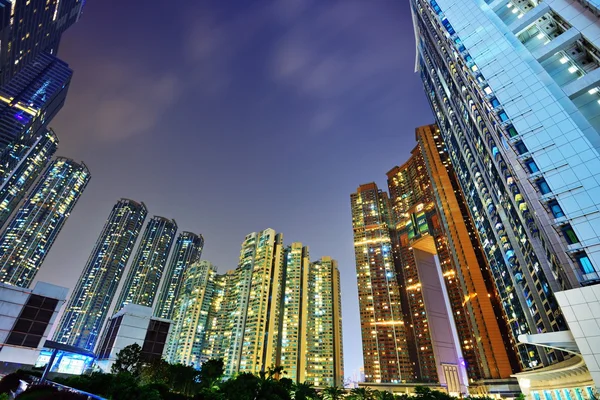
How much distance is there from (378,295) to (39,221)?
18308cm

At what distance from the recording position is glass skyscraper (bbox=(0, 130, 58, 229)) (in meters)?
118

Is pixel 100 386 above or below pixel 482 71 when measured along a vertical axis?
below

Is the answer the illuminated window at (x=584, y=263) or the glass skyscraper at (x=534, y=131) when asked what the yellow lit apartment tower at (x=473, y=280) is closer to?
the glass skyscraper at (x=534, y=131)

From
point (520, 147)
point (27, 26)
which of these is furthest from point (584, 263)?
point (27, 26)

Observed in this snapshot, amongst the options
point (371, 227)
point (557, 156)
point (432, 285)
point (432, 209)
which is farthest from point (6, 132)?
point (432, 285)

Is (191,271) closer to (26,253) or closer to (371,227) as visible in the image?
(26,253)

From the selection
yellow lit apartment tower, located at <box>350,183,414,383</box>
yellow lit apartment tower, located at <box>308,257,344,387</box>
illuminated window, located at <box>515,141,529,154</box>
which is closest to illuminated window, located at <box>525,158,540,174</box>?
illuminated window, located at <box>515,141,529,154</box>

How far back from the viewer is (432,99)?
87.5 meters

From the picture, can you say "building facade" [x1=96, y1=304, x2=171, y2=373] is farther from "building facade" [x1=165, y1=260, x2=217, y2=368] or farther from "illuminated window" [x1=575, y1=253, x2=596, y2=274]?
"building facade" [x1=165, y1=260, x2=217, y2=368]

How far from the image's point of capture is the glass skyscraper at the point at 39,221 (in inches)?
5733

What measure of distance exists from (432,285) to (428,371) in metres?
37.6

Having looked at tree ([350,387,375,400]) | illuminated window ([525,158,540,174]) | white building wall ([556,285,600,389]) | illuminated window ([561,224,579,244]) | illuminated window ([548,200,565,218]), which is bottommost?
tree ([350,387,375,400])

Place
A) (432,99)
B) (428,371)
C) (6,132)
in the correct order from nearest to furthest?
(432,99) → (6,132) → (428,371)

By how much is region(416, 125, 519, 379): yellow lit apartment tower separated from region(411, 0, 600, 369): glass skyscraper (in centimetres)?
3052
